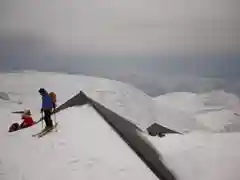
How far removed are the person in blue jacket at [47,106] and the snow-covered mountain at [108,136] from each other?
30 millimetres

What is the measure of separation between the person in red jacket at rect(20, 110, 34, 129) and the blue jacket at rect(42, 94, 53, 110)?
7cm

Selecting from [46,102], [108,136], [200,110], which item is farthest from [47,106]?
[200,110]

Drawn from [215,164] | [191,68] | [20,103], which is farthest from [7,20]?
[215,164]

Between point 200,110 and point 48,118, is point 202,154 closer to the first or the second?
point 200,110

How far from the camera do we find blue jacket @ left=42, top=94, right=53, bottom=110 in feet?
4.98

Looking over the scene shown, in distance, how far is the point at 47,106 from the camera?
4.97ft

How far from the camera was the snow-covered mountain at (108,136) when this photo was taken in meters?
1.42

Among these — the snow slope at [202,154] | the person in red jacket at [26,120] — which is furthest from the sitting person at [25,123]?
the snow slope at [202,154]

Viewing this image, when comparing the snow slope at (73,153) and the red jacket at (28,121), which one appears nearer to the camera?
the snow slope at (73,153)

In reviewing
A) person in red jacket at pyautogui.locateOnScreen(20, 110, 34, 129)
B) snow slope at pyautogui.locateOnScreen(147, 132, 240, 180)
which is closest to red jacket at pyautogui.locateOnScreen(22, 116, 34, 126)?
person in red jacket at pyautogui.locateOnScreen(20, 110, 34, 129)

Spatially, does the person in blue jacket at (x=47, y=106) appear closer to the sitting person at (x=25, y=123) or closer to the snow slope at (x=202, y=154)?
the sitting person at (x=25, y=123)

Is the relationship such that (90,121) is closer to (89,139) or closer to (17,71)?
(89,139)

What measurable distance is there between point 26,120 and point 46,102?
0.11 m

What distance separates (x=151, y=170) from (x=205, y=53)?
549 millimetres
